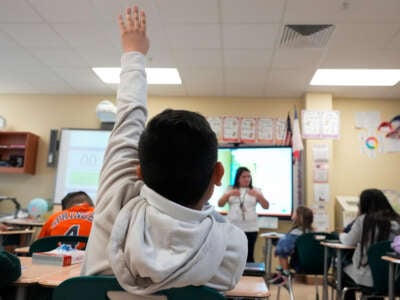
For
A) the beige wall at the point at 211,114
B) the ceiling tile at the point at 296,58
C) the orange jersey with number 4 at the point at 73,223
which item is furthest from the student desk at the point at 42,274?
the beige wall at the point at 211,114

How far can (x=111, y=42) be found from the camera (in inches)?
151

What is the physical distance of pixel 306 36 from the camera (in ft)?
11.6

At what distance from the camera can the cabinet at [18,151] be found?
5.46 m

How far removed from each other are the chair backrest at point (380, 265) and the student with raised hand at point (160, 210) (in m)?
2.15

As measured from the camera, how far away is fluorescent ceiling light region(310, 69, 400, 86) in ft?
14.6

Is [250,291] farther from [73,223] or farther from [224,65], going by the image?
[224,65]

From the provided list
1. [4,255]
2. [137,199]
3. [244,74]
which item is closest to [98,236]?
[137,199]

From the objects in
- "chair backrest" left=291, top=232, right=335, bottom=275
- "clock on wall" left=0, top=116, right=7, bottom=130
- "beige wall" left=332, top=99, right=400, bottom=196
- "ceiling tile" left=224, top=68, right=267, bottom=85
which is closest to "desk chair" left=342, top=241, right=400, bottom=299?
"chair backrest" left=291, top=232, right=335, bottom=275

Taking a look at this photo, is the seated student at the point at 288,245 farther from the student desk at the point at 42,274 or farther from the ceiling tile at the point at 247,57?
the student desk at the point at 42,274

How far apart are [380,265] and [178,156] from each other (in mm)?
2321

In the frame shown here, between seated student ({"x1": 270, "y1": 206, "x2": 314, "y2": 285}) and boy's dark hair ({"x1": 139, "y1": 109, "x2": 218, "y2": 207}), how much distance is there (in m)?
3.03

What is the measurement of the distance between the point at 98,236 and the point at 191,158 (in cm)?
25

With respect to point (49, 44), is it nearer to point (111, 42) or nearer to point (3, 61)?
point (111, 42)

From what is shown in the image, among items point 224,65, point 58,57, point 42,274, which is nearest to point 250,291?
point 42,274
